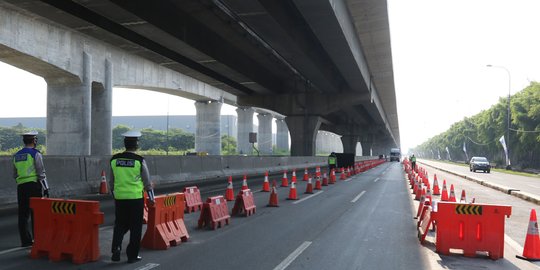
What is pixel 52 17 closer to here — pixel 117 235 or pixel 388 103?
pixel 117 235

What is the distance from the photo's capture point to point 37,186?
7.65 m

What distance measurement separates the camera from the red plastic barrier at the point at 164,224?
7582mm

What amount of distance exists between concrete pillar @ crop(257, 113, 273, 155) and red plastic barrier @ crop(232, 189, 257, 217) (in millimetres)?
80790

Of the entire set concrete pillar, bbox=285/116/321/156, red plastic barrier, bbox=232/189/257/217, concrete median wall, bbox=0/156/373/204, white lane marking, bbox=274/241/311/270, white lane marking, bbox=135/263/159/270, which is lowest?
white lane marking, bbox=274/241/311/270

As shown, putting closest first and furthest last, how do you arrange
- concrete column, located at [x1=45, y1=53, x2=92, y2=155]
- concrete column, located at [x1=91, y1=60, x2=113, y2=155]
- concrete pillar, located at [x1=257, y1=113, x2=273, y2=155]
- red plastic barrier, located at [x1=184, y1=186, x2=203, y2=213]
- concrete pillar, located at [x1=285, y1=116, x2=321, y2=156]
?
red plastic barrier, located at [x1=184, y1=186, x2=203, y2=213]
concrete column, located at [x1=45, y1=53, x2=92, y2=155]
concrete column, located at [x1=91, y1=60, x2=113, y2=155]
concrete pillar, located at [x1=285, y1=116, x2=321, y2=156]
concrete pillar, located at [x1=257, y1=113, x2=273, y2=155]

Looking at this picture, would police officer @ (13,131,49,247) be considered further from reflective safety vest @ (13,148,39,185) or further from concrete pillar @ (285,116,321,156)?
concrete pillar @ (285,116,321,156)

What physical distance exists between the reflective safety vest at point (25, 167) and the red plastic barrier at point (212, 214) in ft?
11.3

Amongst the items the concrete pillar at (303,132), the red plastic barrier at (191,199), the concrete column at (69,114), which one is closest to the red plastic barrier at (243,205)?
the red plastic barrier at (191,199)

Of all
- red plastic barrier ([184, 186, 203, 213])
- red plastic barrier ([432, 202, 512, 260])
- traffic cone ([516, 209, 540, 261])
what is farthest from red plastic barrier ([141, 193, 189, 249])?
traffic cone ([516, 209, 540, 261])

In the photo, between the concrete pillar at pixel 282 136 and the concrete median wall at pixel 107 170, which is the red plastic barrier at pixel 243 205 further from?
the concrete pillar at pixel 282 136

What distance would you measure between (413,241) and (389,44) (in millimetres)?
20603

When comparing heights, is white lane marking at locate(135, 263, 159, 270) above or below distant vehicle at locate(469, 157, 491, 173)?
below

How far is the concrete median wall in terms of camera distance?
13.2 meters

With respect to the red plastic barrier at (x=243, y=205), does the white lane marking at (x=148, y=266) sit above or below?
below
